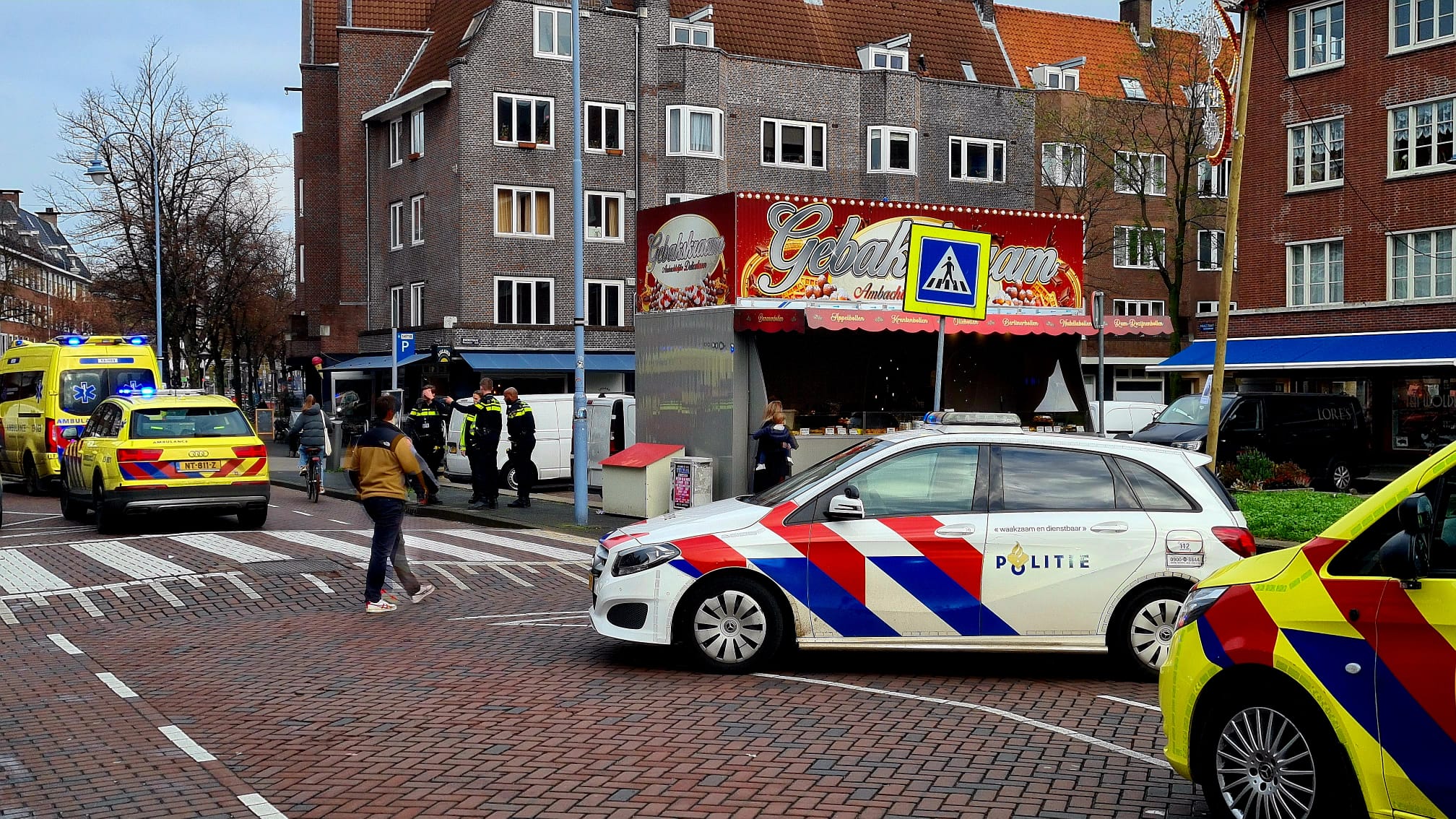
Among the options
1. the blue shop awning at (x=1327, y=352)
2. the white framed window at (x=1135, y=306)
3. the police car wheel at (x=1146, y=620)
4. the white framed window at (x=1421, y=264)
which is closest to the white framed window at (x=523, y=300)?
the blue shop awning at (x=1327, y=352)

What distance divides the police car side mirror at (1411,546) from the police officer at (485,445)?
16427mm

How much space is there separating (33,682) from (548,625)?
138 inches

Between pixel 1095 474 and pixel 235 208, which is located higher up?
pixel 235 208

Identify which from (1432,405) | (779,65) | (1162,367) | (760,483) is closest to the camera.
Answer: (760,483)

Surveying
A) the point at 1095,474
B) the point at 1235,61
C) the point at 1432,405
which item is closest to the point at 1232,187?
the point at 1235,61

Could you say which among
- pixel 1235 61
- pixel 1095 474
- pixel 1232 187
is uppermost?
pixel 1235 61

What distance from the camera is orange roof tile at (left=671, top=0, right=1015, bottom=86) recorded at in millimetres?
A: 47000

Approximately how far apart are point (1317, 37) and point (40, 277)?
101 meters

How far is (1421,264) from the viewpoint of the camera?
33625 mm

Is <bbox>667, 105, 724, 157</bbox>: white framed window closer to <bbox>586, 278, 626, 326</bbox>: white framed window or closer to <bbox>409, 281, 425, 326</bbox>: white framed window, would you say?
<bbox>586, 278, 626, 326</bbox>: white framed window

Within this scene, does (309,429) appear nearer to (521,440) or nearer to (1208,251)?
(521,440)

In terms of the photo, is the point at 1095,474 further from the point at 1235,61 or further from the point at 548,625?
the point at 1235,61

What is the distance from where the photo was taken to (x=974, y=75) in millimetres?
51000

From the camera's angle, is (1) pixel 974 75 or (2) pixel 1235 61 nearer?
(2) pixel 1235 61
